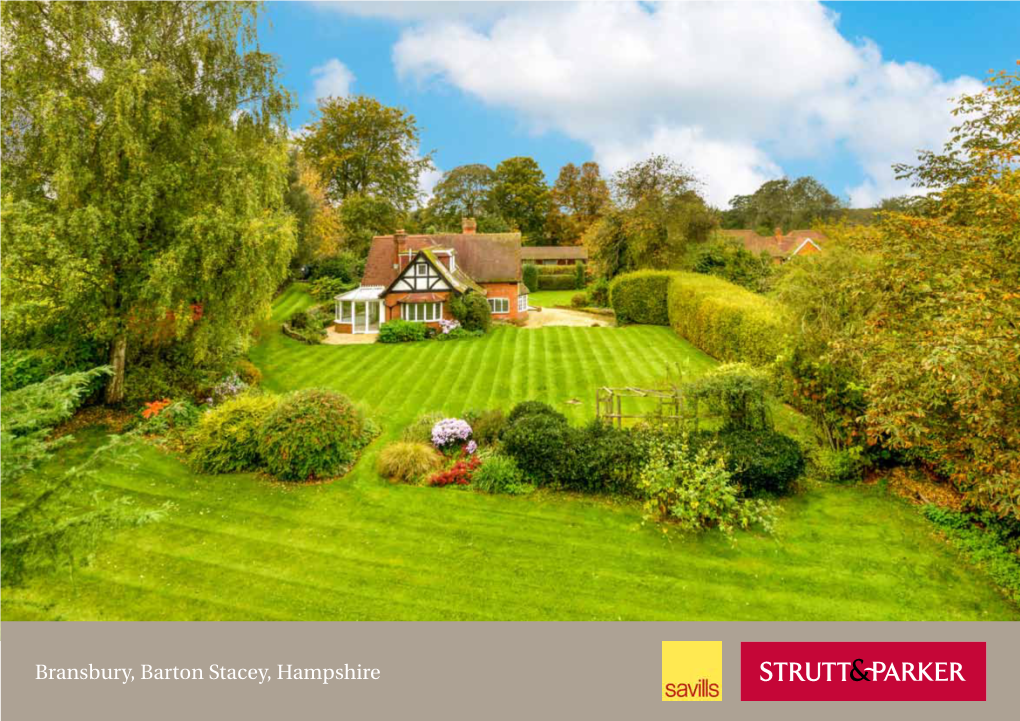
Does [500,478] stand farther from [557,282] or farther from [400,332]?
[557,282]

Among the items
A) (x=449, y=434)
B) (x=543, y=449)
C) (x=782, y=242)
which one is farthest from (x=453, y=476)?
(x=782, y=242)

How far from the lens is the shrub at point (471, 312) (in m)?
27.5

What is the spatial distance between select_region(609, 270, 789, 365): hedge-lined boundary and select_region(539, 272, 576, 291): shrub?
20768mm

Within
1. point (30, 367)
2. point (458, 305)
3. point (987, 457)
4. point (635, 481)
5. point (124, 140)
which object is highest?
point (124, 140)

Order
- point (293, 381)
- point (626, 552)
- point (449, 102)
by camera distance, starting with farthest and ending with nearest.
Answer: point (293, 381)
point (449, 102)
point (626, 552)

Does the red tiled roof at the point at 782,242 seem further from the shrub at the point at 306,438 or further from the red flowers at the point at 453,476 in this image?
the shrub at the point at 306,438

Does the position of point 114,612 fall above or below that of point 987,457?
below

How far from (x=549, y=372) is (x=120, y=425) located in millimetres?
13185

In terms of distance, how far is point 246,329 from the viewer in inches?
614

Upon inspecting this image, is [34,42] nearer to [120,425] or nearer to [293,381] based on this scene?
[120,425]

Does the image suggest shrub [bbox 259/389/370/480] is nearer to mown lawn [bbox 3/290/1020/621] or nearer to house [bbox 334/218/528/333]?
mown lawn [bbox 3/290/1020/621]

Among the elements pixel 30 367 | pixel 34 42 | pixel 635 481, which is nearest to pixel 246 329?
pixel 30 367

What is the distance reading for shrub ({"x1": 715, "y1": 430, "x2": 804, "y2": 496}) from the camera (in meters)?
9.87

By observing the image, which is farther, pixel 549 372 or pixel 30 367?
pixel 549 372
